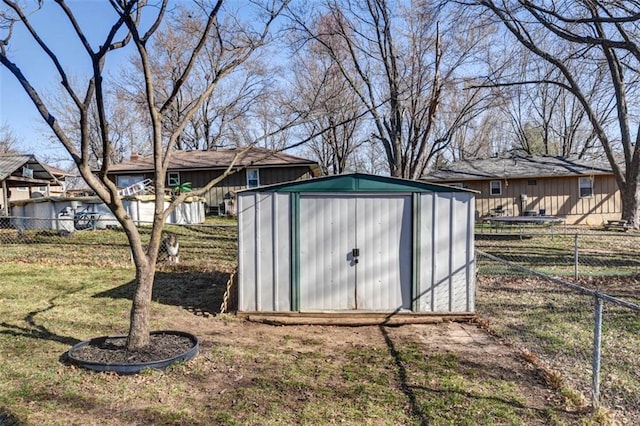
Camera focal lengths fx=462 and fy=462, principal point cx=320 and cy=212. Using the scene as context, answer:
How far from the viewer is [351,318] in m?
6.38

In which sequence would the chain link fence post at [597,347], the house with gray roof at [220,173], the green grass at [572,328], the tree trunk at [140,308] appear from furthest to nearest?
the house with gray roof at [220,173]
the tree trunk at [140,308]
the green grass at [572,328]
the chain link fence post at [597,347]

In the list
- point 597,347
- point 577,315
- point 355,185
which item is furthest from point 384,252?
point 597,347

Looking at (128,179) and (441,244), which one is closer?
(441,244)

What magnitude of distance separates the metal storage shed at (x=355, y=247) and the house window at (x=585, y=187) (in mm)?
18217

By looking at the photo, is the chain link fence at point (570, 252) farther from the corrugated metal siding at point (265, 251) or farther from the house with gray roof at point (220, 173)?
the house with gray roof at point (220, 173)

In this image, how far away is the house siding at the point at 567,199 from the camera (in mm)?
21438

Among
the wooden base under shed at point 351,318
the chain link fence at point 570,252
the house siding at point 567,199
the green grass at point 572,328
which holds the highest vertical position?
the house siding at point 567,199

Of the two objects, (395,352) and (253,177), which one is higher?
(253,177)

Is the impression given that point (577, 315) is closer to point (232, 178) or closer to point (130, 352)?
point (130, 352)

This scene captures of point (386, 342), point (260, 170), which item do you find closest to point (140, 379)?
point (386, 342)

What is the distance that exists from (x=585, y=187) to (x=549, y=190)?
1612 mm

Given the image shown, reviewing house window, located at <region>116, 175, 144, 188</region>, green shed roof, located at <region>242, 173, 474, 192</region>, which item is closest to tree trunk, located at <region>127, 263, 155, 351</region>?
green shed roof, located at <region>242, 173, 474, 192</region>

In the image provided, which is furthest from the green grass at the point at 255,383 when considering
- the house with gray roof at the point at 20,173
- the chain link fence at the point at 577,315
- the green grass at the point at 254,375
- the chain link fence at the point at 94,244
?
the house with gray roof at the point at 20,173

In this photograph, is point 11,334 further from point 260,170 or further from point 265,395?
point 260,170
